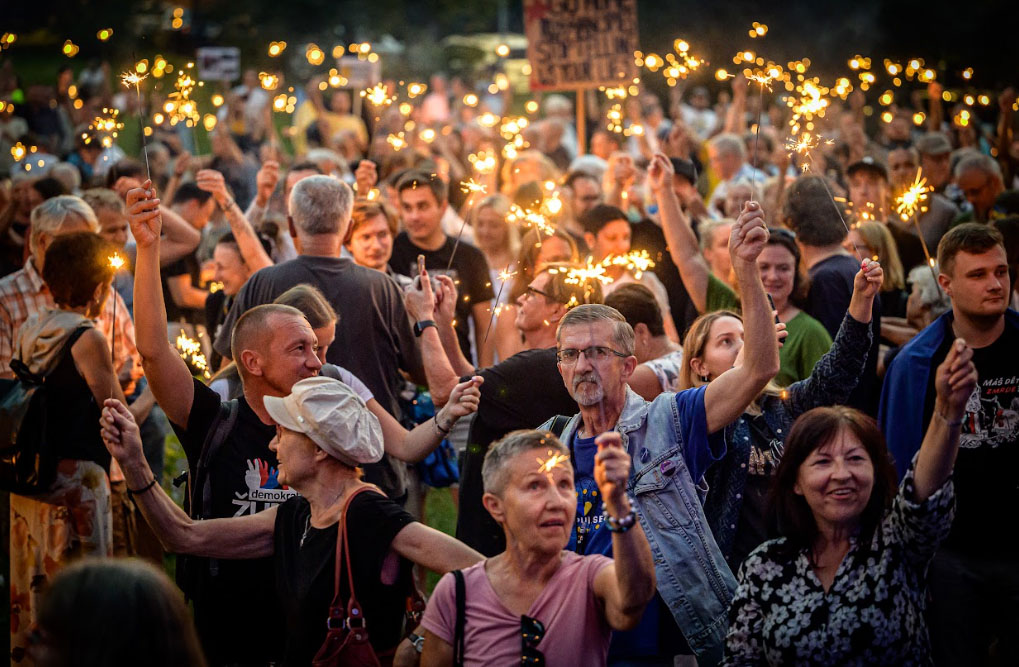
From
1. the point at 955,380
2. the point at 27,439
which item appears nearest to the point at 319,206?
the point at 27,439

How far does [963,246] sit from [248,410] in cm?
310

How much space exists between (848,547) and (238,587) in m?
2.23

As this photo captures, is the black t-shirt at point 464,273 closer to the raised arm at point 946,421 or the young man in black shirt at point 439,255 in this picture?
the young man in black shirt at point 439,255

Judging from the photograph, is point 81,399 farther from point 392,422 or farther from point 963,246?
point 963,246

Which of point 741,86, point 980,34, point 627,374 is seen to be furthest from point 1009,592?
point 980,34

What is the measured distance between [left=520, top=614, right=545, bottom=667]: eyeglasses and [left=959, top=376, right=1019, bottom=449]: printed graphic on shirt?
2.33 meters

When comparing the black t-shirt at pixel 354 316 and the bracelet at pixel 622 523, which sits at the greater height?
the black t-shirt at pixel 354 316

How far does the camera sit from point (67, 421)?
577cm

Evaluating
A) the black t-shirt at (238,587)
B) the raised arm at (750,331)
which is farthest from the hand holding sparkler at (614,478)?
the black t-shirt at (238,587)

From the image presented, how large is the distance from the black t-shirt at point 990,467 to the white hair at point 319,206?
3.24 meters

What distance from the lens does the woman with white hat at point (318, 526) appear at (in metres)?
3.94

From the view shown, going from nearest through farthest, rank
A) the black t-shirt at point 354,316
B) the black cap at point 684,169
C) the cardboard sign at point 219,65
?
the black t-shirt at point 354,316 < the black cap at point 684,169 < the cardboard sign at point 219,65

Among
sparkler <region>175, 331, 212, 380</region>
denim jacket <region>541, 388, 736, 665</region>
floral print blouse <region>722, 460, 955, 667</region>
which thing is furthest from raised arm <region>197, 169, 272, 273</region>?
floral print blouse <region>722, 460, 955, 667</region>

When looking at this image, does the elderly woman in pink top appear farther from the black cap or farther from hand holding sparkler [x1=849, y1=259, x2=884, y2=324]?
the black cap
